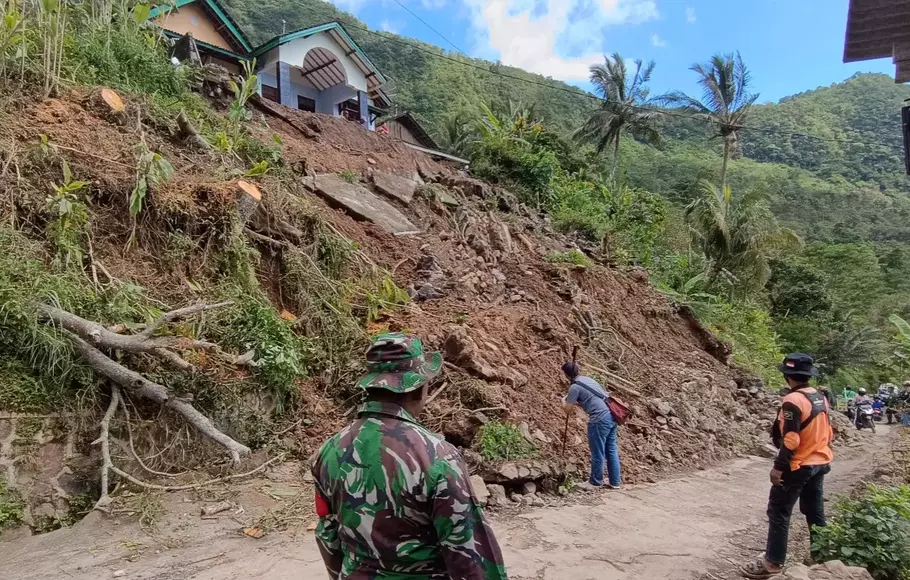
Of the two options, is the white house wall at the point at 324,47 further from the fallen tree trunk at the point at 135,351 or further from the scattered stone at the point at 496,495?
the scattered stone at the point at 496,495

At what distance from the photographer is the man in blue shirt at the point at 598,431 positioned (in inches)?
223

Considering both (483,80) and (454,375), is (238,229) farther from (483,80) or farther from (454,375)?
(483,80)

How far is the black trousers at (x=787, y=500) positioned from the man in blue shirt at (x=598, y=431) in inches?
79.4

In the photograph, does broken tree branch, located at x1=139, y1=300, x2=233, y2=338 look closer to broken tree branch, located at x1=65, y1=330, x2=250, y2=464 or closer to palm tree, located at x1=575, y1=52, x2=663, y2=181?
broken tree branch, located at x1=65, y1=330, x2=250, y2=464

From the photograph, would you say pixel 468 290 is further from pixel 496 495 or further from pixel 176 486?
pixel 176 486

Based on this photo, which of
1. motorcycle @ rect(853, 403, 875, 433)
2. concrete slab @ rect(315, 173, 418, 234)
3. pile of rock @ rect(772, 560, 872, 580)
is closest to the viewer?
pile of rock @ rect(772, 560, 872, 580)

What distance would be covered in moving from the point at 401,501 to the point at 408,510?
4 centimetres

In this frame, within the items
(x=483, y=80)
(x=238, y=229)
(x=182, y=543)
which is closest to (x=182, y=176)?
(x=238, y=229)

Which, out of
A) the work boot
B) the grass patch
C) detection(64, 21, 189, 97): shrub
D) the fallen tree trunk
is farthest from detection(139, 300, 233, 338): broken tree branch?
the grass patch

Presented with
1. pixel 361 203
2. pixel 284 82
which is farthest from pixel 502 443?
pixel 284 82

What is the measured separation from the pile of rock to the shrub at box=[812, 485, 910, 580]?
24cm

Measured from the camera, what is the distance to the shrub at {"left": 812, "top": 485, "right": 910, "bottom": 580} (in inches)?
126

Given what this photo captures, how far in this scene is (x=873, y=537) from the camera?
10.8ft

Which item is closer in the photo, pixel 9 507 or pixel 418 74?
pixel 9 507
